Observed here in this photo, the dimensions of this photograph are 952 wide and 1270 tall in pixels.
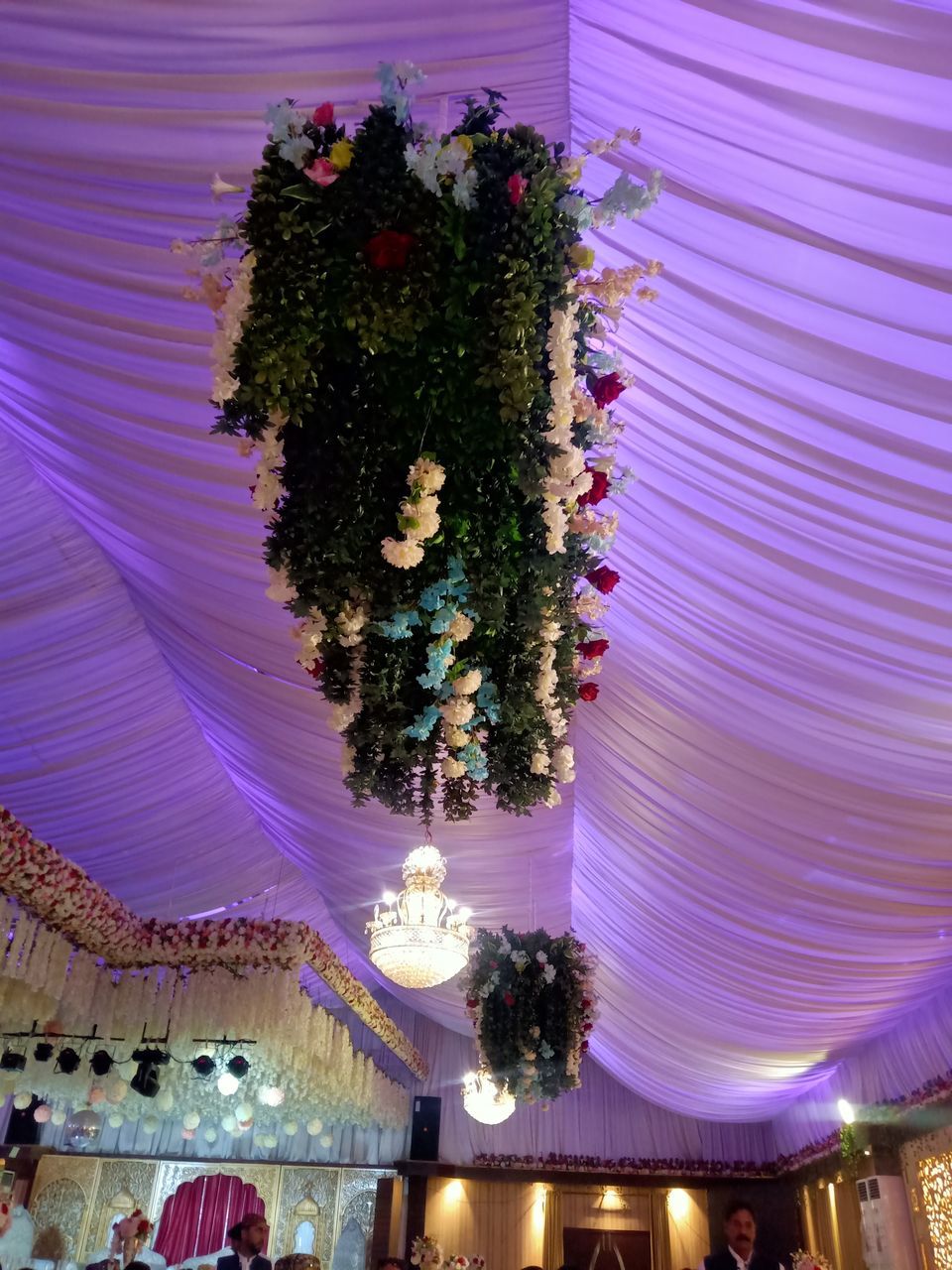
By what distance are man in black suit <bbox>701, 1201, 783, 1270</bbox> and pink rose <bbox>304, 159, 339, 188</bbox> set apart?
16.8 feet

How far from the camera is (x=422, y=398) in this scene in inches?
101

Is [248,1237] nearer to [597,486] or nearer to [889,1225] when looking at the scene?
[597,486]

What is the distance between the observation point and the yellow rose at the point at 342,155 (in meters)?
2.32

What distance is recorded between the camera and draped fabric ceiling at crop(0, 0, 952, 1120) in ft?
8.47

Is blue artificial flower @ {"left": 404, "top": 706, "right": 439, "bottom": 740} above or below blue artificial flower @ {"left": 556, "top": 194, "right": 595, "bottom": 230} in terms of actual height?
below

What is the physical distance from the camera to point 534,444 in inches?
104

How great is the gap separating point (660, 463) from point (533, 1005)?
6753 mm

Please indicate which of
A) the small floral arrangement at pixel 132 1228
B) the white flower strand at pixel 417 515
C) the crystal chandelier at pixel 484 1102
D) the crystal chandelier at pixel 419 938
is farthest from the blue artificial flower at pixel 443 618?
the small floral arrangement at pixel 132 1228

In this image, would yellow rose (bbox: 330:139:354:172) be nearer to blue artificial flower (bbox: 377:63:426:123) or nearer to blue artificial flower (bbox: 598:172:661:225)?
blue artificial flower (bbox: 377:63:426:123)

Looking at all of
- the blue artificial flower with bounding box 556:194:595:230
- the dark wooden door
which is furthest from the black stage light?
the dark wooden door

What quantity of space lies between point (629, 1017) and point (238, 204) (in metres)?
11.4

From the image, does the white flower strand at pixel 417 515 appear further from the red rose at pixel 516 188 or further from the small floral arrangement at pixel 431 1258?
the small floral arrangement at pixel 431 1258

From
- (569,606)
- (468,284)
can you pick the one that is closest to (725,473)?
(569,606)

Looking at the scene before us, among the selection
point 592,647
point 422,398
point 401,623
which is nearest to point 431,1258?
point 592,647
